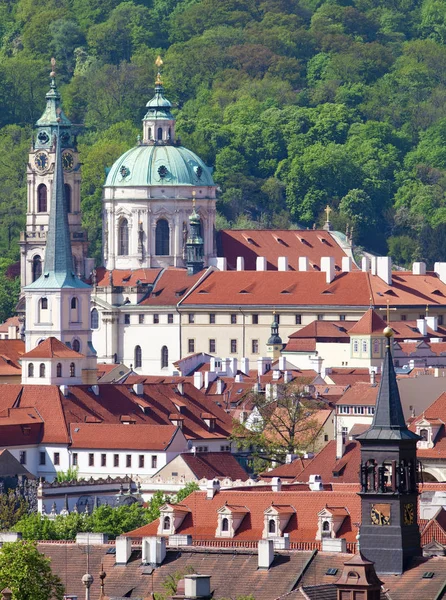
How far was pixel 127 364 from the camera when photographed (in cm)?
16225

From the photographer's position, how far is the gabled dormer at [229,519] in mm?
78688

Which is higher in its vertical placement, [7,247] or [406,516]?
[7,247]

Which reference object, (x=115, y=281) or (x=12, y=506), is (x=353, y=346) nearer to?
(x=115, y=281)

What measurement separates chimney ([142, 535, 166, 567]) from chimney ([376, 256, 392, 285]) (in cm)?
9856

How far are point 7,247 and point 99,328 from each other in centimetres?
3456

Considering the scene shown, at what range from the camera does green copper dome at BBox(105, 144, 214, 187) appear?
174 meters

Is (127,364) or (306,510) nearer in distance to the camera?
(306,510)

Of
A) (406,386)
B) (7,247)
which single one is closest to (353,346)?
(406,386)

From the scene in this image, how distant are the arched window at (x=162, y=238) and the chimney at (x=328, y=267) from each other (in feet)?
26.3

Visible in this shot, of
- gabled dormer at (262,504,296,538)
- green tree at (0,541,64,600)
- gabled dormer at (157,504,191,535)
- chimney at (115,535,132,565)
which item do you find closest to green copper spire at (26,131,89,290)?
gabled dormer at (157,504,191,535)

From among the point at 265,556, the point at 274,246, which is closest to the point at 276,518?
the point at 265,556

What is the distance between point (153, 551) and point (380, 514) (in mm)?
5809

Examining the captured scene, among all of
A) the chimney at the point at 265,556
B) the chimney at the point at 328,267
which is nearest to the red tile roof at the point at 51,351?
the chimney at the point at 328,267

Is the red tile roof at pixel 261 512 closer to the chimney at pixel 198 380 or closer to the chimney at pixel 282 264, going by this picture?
the chimney at pixel 198 380
